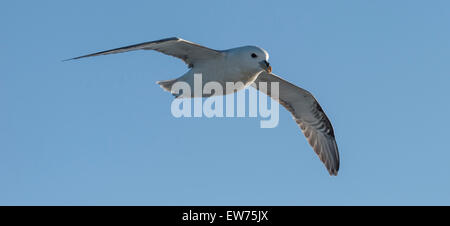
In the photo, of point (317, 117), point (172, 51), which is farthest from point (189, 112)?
point (317, 117)

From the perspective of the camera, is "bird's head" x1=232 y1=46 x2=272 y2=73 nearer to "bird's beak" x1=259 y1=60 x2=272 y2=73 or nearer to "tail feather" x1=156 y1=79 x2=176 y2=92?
"bird's beak" x1=259 y1=60 x2=272 y2=73

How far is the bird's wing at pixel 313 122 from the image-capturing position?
41.2 ft

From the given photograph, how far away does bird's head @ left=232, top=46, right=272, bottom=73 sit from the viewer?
998 centimetres

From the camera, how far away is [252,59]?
9.99 m

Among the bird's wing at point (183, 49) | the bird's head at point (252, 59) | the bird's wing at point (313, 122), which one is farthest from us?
the bird's wing at point (313, 122)

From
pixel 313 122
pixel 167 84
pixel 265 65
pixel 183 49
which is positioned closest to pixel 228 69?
pixel 265 65

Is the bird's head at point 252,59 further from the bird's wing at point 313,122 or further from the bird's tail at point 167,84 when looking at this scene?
the bird's wing at point 313,122

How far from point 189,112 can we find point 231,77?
2.64ft

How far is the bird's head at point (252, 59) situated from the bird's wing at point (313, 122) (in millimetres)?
2339

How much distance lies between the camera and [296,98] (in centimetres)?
1258

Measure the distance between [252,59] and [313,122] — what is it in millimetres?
3375


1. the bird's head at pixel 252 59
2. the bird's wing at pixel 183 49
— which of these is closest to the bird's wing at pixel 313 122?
the bird's wing at pixel 183 49

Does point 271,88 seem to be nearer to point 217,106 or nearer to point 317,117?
point 317,117

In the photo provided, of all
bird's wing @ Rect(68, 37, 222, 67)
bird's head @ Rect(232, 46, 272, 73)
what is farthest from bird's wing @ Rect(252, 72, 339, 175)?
bird's head @ Rect(232, 46, 272, 73)
